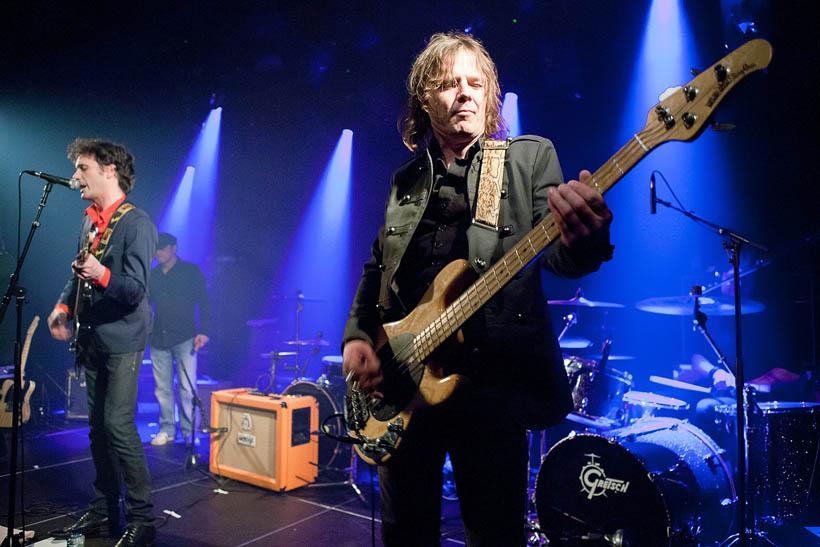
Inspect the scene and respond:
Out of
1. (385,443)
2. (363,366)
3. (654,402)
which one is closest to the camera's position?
(385,443)

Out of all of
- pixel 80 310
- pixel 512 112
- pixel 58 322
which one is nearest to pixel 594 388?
pixel 80 310

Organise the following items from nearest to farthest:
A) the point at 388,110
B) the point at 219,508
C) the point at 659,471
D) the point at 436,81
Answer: the point at 436,81, the point at 659,471, the point at 219,508, the point at 388,110

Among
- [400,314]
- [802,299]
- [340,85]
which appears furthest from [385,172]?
[400,314]

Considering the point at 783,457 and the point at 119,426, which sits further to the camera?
the point at 783,457

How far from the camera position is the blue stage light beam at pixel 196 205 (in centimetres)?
1047

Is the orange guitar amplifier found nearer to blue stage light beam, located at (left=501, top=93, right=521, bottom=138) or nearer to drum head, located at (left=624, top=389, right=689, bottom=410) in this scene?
drum head, located at (left=624, top=389, right=689, bottom=410)

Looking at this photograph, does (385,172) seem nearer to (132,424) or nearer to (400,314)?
(132,424)

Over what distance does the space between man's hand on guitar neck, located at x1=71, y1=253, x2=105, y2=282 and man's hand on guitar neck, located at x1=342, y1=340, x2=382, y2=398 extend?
2249 millimetres

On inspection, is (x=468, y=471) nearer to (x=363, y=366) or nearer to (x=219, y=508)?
(x=363, y=366)

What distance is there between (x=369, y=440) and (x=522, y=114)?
279 inches

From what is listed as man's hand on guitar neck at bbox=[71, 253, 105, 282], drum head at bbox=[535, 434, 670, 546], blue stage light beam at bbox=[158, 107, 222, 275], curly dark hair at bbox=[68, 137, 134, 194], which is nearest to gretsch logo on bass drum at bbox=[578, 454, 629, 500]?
drum head at bbox=[535, 434, 670, 546]

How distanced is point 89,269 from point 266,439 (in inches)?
103

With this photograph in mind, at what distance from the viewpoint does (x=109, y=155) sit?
150 inches

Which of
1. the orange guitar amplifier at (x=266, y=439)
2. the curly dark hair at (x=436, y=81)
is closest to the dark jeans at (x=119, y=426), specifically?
the orange guitar amplifier at (x=266, y=439)
